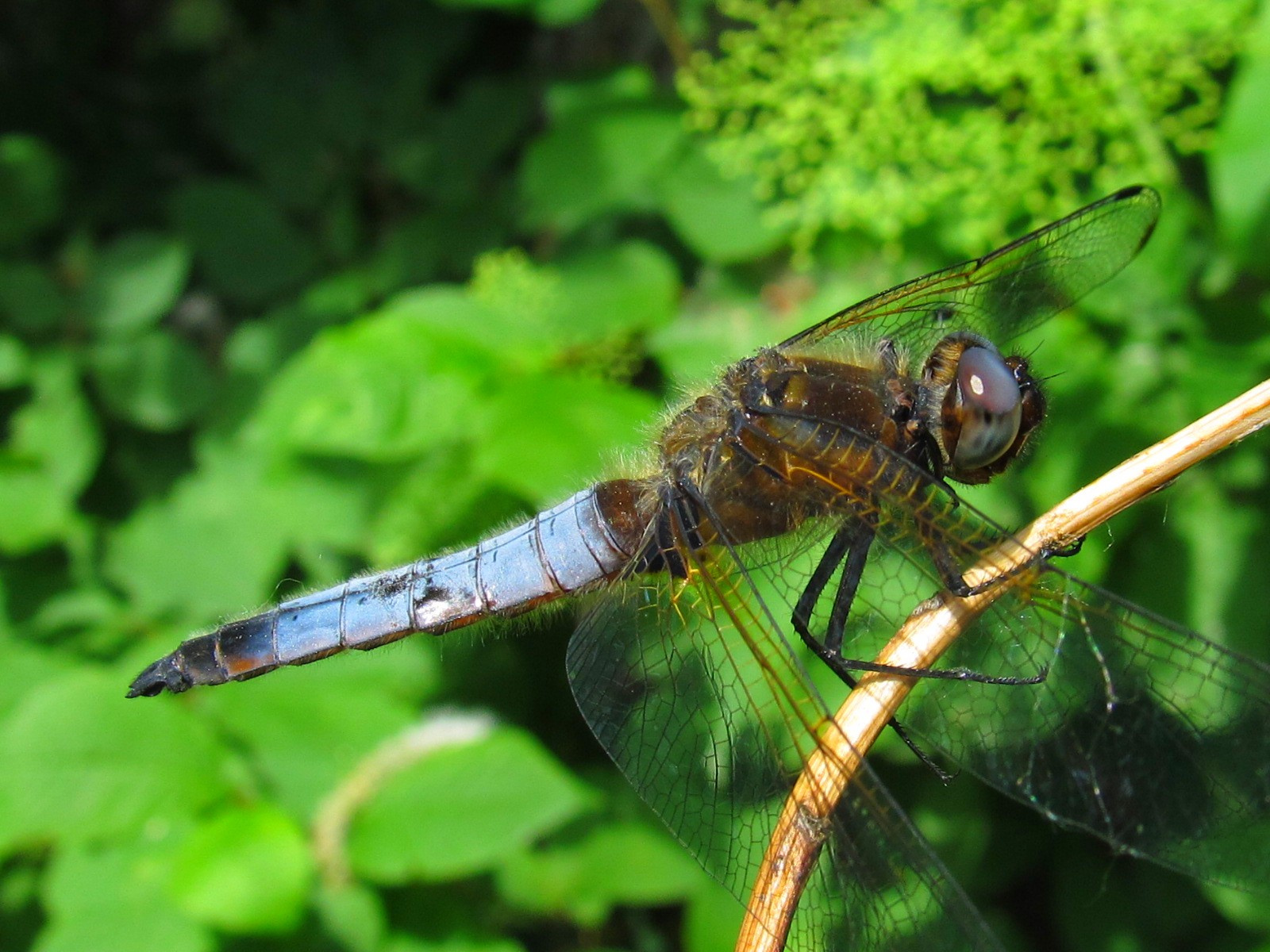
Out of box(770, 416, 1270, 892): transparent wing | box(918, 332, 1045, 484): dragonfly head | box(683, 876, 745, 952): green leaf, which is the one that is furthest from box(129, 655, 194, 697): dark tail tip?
box(683, 876, 745, 952): green leaf

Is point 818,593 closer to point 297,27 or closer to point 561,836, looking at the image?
point 561,836

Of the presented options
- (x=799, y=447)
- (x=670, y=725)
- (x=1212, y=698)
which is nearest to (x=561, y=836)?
(x=670, y=725)

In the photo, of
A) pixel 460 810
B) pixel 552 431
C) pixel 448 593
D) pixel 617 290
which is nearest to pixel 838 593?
pixel 448 593

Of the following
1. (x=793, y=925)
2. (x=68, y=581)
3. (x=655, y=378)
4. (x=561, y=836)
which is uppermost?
(x=68, y=581)

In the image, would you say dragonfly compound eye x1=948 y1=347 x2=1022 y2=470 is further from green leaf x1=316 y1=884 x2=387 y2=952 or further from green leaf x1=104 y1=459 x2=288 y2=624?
green leaf x1=104 y1=459 x2=288 y2=624

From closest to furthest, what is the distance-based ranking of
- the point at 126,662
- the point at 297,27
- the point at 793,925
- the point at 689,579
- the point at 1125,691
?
the point at 793,925
the point at 1125,691
the point at 689,579
the point at 126,662
the point at 297,27

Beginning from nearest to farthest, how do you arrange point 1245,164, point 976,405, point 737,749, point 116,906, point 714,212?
point 737,749, point 976,405, point 1245,164, point 116,906, point 714,212

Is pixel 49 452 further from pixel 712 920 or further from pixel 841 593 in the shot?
pixel 841 593
